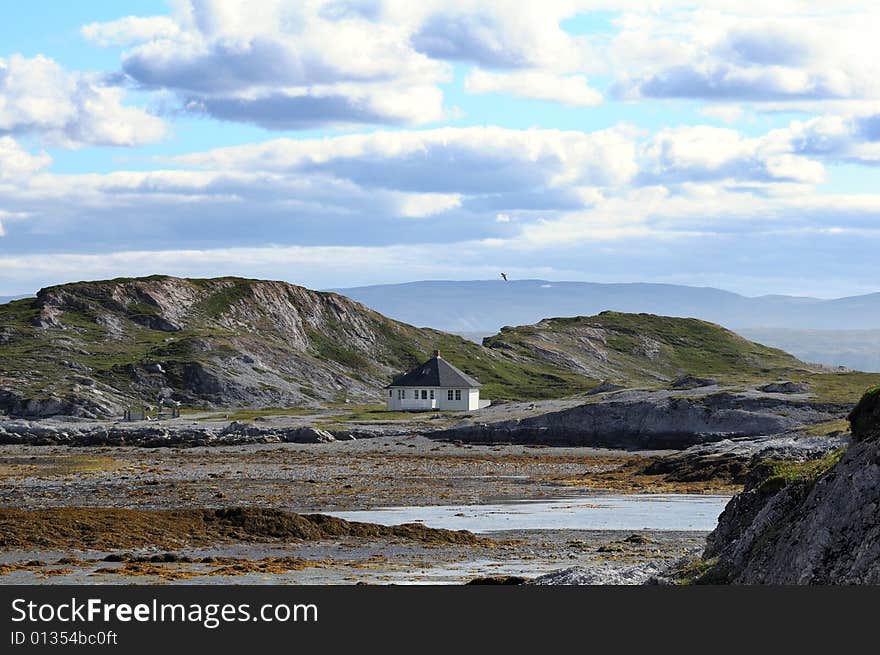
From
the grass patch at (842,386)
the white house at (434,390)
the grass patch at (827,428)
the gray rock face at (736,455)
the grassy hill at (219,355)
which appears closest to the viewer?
the gray rock face at (736,455)

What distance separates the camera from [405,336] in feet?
646

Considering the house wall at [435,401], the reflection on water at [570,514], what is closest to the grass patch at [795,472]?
the reflection on water at [570,514]

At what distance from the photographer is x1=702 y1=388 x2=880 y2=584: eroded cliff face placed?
62.7 ft

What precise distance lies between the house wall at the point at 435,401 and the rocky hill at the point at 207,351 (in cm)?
2295

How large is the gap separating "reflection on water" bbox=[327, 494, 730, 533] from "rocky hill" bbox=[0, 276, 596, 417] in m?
79.0

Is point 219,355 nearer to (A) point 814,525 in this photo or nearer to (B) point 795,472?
(B) point 795,472

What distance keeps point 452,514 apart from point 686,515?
27.4 ft

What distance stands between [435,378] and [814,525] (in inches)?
4007

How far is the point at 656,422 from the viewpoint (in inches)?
3716

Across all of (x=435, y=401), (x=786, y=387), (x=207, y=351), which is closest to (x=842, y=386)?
(x=786, y=387)

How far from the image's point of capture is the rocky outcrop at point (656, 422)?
90562 mm

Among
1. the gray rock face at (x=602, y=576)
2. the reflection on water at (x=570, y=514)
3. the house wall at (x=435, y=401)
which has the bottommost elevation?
the reflection on water at (x=570, y=514)

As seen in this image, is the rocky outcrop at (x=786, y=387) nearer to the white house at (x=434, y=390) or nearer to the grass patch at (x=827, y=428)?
the grass patch at (x=827, y=428)

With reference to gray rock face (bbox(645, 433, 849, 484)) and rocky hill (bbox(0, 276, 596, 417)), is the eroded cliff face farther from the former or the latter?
rocky hill (bbox(0, 276, 596, 417))
